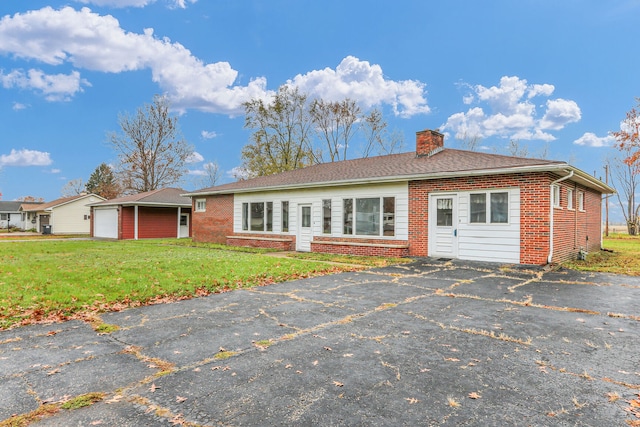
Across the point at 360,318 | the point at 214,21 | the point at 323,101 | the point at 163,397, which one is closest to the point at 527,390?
the point at 360,318

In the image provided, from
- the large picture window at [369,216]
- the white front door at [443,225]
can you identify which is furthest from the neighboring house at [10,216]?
the white front door at [443,225]

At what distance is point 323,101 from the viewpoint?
35500 millimetres

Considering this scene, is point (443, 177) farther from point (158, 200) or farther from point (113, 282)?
point (158, 200)

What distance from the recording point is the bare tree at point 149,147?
36250 millimetres

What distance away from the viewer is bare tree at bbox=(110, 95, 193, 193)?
119 ft

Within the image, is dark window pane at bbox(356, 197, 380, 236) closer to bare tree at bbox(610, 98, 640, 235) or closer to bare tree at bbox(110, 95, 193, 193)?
bare tree at bbox(610, 98, 640, 235)

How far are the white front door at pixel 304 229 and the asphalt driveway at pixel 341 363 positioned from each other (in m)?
9.22

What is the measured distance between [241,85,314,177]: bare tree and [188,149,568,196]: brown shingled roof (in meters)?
17.7

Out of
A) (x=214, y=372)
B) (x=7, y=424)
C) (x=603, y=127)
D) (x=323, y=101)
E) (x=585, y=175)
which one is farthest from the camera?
(x=323, y=101)

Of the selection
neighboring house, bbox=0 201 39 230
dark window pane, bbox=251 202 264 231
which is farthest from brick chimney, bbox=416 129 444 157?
neighboring house, bbox=0 201 39 230

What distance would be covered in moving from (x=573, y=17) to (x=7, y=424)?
2517 cm

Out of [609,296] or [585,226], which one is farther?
[585,226]

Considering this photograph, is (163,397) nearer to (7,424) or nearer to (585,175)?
(7,424)

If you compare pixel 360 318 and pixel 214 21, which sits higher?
pixel 214 21
